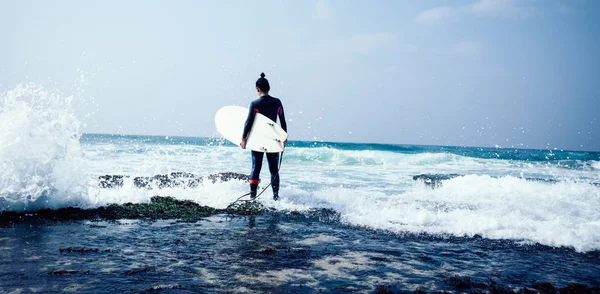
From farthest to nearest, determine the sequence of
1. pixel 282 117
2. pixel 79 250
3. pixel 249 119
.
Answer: pixel 282 117, pixel 249 119, pixel 79 250

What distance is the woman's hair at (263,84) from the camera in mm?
6934

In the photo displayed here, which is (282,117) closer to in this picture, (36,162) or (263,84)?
(263,84)

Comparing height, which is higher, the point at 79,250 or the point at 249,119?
the point at 249,119

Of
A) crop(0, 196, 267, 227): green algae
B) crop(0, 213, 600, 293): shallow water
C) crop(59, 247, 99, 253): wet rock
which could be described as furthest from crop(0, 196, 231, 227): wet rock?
crop(59, 247, 99, 253): wet rock

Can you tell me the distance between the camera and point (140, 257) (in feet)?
11.2

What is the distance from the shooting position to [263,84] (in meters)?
6.94

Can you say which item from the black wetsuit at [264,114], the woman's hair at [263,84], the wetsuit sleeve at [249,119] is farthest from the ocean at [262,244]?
the woman's hair at [263,84]

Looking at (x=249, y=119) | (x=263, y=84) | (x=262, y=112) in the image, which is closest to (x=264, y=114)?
(x=262, y=112)

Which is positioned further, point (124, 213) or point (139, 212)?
point (139, 212)

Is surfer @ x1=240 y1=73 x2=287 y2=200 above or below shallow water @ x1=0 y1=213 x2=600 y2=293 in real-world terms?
above

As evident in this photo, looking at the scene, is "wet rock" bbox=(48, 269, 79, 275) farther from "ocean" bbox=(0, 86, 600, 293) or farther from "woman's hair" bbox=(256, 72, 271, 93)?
"woman's hair" bbox=(256, 72, 271, 93)

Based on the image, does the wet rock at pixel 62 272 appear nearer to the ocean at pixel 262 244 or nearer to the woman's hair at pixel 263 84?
the ocean at pixel 262 244

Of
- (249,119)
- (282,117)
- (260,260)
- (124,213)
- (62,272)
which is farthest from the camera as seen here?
(282,117)

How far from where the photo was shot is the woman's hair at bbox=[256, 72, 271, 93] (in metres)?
6.93
